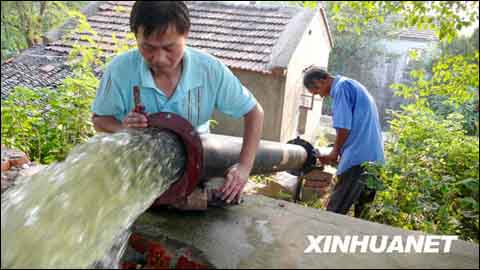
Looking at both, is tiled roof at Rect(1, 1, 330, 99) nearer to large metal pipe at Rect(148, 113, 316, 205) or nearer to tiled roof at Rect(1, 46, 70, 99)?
Answer: tiled roof at Rect(1, 46, 70, 99)

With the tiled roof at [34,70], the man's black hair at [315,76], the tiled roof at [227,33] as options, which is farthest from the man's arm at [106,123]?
the tiled roof at [227,33]

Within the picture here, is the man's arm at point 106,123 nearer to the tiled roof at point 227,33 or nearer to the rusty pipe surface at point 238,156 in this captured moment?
the rusty pipe surface at point 238,156

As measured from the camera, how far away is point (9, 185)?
1.53 m

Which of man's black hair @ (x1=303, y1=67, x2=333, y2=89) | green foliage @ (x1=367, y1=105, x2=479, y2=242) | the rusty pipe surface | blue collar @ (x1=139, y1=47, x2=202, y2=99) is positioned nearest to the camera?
blue collar @ (x1=139, y1=47, x2=202, y2=99)

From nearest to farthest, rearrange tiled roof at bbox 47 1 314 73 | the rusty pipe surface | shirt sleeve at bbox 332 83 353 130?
the rusty pipe surface, shirt sleeve at bbox 332 83 353 130, tiled roof at bbox 47 1 314 73

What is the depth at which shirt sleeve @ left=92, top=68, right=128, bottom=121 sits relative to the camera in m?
1.91

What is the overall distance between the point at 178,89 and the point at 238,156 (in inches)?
19.9

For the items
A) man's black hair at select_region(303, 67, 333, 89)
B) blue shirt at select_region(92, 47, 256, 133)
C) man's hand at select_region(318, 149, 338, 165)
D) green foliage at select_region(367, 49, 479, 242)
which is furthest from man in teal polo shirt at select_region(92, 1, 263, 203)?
man's black hair at select_region(303, 67, 333, 89)

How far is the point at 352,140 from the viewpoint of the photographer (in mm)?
3703

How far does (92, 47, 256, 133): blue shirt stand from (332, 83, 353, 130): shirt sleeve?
5.79 feet

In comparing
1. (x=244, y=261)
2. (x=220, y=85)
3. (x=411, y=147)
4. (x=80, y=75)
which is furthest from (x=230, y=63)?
(x=244, y=261)

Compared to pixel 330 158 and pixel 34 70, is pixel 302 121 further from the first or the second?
pixel 330 158

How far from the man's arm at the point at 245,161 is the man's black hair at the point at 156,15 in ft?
2.16

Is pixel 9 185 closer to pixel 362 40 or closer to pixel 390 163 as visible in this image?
pixel 390 163
